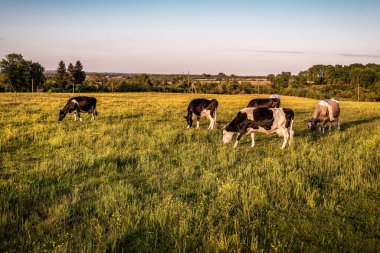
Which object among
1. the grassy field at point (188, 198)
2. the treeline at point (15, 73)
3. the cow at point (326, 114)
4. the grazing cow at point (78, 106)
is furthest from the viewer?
the treeline at point (15, 73)

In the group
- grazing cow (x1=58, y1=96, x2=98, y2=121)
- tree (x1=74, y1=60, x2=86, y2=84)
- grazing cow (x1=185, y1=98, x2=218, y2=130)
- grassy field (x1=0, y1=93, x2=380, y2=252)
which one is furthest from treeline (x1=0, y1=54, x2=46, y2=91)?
grassy field (x1=0, y1=93, x2=380, y2=252)

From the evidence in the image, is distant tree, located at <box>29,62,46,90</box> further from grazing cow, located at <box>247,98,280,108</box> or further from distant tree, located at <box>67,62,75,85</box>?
grazing cow, located at <box>247,98,280,108</box>

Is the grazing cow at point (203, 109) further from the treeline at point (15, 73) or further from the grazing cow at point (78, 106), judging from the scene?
the treeline at point (15, 73)

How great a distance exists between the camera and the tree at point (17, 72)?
66.3m

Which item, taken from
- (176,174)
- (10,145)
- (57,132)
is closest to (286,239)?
(176,174)

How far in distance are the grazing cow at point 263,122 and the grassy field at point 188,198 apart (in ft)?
3.33

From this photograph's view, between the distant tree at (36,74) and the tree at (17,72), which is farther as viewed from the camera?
the distant tree at (36,74)

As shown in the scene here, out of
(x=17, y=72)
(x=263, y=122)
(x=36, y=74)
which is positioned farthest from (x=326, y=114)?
(x=36, y=74)

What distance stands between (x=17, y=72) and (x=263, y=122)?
70771 mm

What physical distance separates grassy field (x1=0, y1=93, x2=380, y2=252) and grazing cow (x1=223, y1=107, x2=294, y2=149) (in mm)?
1015

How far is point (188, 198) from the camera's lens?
6.57 metres

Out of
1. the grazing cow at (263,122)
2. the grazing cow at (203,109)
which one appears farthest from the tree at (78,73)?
the grazing cow at (263,122)

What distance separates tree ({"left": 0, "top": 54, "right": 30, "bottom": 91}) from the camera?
66338 mm

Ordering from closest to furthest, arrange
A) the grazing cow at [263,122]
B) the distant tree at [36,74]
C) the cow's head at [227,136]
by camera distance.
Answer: the grazing cow at [263,122] < the cow's head at [227,136] < the distant tree at [36,74]
